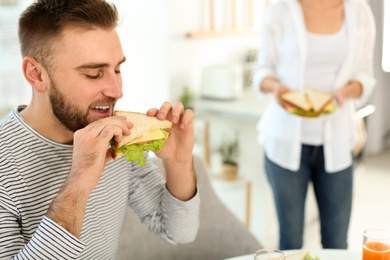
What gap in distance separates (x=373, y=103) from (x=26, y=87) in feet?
12.1

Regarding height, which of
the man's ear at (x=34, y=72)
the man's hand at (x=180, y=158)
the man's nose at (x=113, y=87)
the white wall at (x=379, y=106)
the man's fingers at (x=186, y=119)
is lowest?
the white wall at (x=379, y=106)

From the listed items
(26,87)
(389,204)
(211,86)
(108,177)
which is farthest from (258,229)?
(108,177)

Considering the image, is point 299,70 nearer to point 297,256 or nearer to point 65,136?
point 297,256

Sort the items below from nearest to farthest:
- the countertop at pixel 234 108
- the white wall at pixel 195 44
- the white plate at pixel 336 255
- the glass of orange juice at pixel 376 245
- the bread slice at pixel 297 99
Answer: the glass of orange juice at pixel 376 245, the white plate at pixel 336 255, the bread slice at pixel 297 99, the countertop at pixel 234 108, the white wall at pixel 195 44

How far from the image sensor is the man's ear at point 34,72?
119 cm

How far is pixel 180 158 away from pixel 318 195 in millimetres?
923

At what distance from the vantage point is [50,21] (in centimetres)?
116

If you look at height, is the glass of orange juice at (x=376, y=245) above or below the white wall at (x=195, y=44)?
below

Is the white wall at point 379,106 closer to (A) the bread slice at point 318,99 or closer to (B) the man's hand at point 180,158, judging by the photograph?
(A) the bread slice at point 318,99

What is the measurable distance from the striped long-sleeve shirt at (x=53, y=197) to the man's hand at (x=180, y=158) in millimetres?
35

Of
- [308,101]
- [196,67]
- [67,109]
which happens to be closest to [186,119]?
[67,109]

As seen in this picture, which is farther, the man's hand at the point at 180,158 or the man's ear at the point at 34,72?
the man's hand at the point at 180,158

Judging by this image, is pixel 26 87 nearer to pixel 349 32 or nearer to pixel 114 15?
pixel 114 15

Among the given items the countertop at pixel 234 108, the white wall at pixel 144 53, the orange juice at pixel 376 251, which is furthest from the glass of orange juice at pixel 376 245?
the white wall at pixel 144 53
